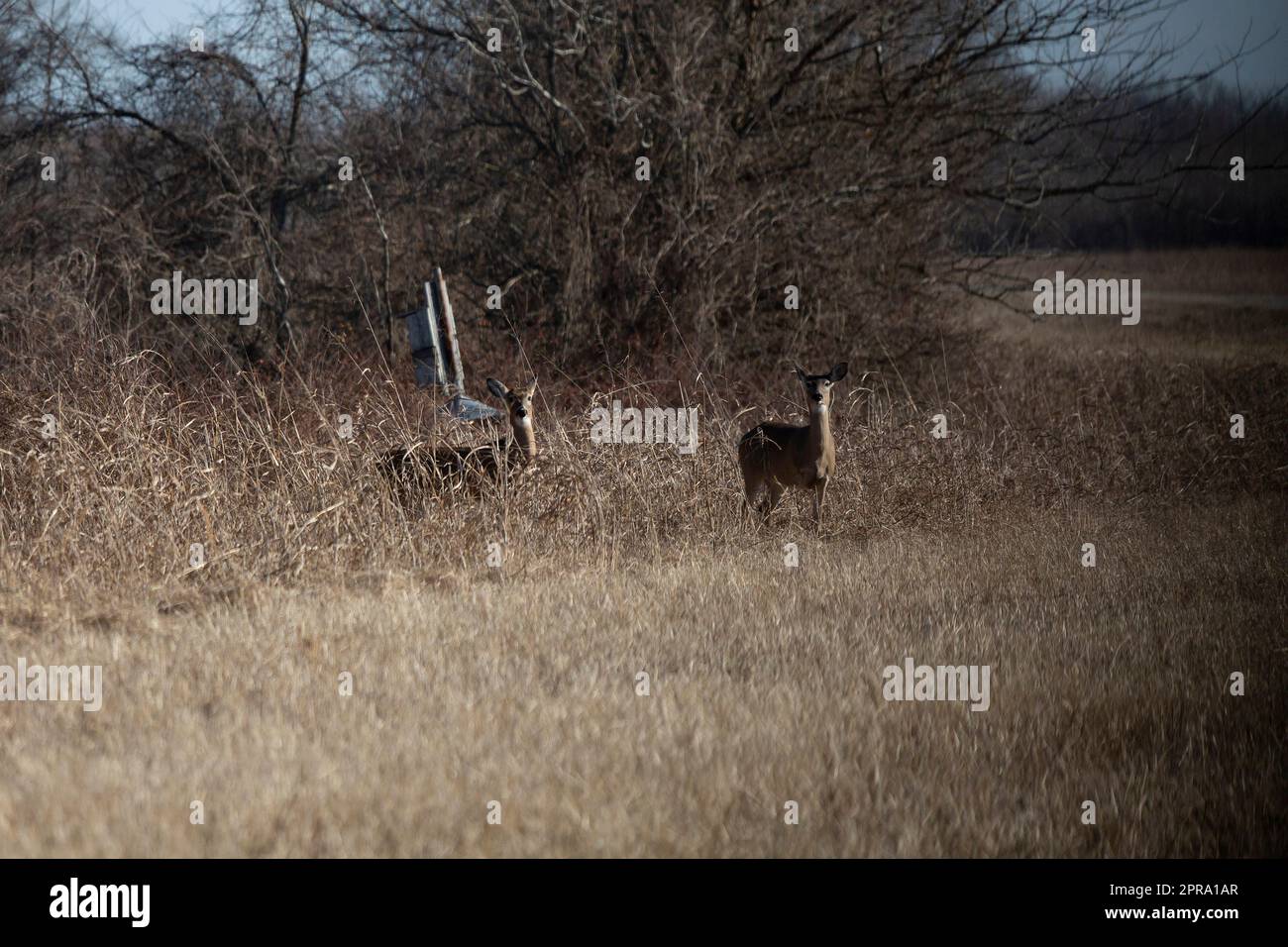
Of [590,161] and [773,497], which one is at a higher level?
[590,161]

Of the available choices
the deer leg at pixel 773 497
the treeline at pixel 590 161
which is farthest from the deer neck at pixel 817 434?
the treeline at pixel 590 161

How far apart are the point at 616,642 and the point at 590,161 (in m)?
11.7

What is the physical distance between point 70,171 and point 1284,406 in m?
17.7

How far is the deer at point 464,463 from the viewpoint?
9.01 meters

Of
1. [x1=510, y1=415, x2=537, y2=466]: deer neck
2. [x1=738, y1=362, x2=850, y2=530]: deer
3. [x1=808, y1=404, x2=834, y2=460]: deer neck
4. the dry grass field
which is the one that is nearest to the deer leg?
[x1=738, y1=362, x2=850, y2=530]: deer

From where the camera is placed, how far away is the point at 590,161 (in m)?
17.0

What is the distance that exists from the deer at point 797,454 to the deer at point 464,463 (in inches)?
70.5

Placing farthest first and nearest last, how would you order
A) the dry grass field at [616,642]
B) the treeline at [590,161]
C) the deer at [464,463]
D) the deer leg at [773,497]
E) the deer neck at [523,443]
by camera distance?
the treeline at [590,161] < the deer leg at [773,497] < the deer neck at [523,443] < the deer at [464,463] < the dry grass field at [616,642]

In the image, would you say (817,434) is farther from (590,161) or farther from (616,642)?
(590,161)

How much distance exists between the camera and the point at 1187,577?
26.7 ft

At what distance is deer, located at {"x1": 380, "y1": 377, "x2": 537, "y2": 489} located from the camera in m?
9.01

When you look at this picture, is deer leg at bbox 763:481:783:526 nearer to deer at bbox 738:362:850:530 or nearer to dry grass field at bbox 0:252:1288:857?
deer at bbox 738:362:850:530

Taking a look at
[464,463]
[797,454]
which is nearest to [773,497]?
[797,454]

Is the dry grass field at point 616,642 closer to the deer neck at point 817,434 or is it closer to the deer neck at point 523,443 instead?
the deer neck at point 523,443
